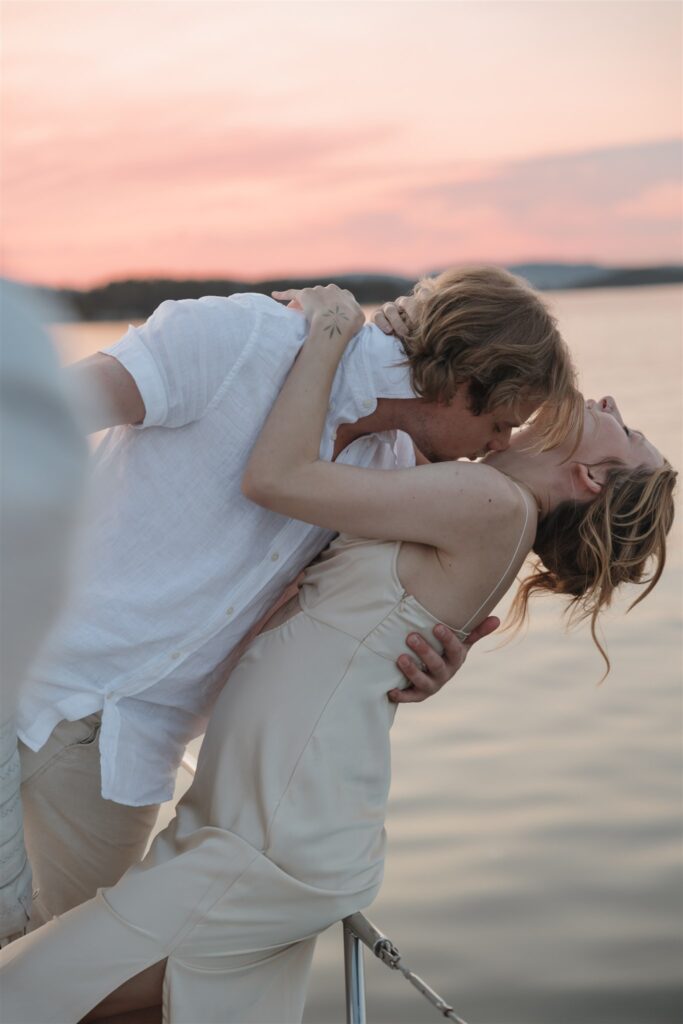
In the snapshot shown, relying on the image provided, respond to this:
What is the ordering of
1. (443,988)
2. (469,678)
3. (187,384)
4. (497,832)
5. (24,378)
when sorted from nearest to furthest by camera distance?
(24,378)
(187,384)
(443,988)
(497,832)
(469,678)

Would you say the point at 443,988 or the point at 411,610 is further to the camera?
the point at 443,988

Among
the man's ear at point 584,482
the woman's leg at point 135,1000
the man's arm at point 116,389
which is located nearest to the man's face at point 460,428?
the man's ear at point 584,482

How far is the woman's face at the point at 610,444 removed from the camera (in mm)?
2016

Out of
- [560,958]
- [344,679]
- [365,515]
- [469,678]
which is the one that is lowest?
[469,678]

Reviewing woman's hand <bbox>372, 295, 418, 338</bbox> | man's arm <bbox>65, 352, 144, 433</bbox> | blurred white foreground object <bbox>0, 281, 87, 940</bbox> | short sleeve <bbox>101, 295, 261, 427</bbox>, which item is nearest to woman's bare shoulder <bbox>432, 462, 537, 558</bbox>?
woman's hand <bbox>372, 295, 418, 338</bbox>

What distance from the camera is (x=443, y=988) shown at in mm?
4191

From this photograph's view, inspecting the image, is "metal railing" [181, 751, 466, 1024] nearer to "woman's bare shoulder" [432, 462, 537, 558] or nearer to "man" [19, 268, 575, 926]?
"man" [19, 268, 575, 926]

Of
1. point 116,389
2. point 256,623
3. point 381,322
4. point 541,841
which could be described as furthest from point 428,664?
point 541,841

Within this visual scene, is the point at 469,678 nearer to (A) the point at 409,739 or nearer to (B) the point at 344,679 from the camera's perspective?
(A) the point at 409,739

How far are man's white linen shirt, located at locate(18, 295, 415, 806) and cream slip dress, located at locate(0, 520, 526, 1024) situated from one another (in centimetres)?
7

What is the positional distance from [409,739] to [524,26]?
6.23 metres

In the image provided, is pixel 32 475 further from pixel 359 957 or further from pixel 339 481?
pixel 359 957

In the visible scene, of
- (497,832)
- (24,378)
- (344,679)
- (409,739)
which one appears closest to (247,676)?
(344,679)

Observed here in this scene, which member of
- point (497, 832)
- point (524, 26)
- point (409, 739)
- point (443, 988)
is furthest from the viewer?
point (524, 26)
